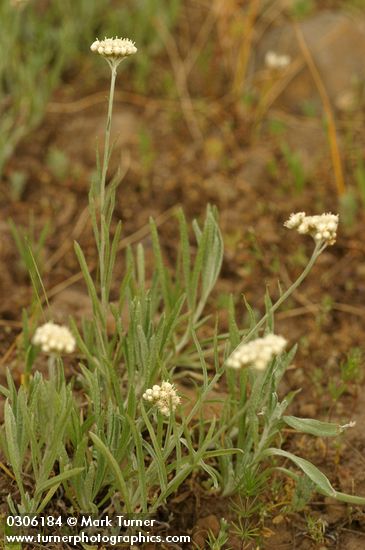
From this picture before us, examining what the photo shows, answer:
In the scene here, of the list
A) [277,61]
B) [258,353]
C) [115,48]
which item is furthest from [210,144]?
[258,353]

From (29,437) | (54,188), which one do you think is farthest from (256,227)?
(29,437)

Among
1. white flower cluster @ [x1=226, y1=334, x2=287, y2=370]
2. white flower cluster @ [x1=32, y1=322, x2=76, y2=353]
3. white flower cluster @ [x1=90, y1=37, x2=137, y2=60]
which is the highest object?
white flower cluster @ [x1=90, y1=37, x2=137, y2=60]

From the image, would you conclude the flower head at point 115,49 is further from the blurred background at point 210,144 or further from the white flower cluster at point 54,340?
the blurred background at point 210,144

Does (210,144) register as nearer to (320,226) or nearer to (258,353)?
(320,226)

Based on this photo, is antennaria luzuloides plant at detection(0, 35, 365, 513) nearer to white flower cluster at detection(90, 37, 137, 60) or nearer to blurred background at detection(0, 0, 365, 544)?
white flower cluster at detection(90, 37, 137, 60)

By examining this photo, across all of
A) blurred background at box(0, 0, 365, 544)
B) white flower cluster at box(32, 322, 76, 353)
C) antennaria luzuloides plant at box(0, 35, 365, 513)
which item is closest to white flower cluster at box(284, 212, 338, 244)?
antennaria luzuloides plant at box(0, 35, 365, 513)

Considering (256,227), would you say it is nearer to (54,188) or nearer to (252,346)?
(54,188)

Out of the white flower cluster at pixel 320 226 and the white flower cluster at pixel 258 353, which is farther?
the white flower cluster at pixel 320 226

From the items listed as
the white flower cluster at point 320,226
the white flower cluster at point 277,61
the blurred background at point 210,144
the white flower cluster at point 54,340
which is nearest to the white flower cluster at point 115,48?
the white flower cluster at point 320,226
